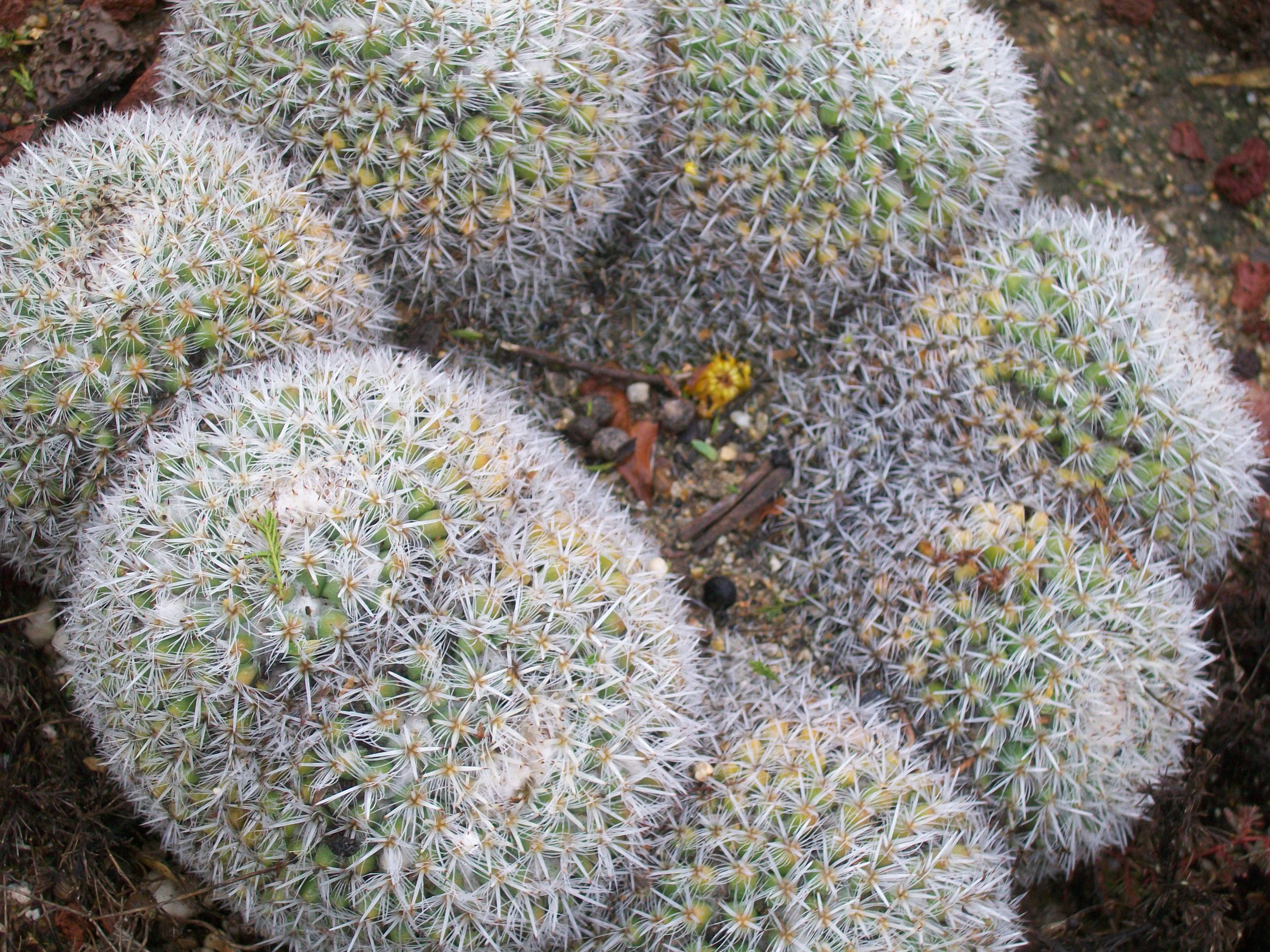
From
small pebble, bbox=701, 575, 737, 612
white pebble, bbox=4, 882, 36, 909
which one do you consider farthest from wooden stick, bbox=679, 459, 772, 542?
white pebble, bbox=4, 882, 36, 909

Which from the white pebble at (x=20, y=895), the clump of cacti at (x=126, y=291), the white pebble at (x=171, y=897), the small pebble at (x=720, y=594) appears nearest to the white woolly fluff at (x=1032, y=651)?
the small pebble at (x=720, y=594)

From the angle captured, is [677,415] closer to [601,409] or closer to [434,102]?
[601,409]

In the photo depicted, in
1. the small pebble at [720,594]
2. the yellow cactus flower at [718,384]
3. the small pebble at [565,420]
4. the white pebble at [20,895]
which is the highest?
the yellow cactus flower at [718,384]

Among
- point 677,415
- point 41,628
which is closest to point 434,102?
point 677,415

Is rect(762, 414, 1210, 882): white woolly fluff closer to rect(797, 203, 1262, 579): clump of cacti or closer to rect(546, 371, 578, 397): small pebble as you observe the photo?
rect(797, 203, 1262, 579): clump of cacti

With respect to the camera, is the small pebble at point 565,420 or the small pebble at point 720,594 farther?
the small pebble at point 565,420

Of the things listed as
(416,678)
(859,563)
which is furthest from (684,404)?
(416,678)

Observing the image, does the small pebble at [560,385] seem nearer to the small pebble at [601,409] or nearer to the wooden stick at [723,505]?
the small pebble at [601,409]
